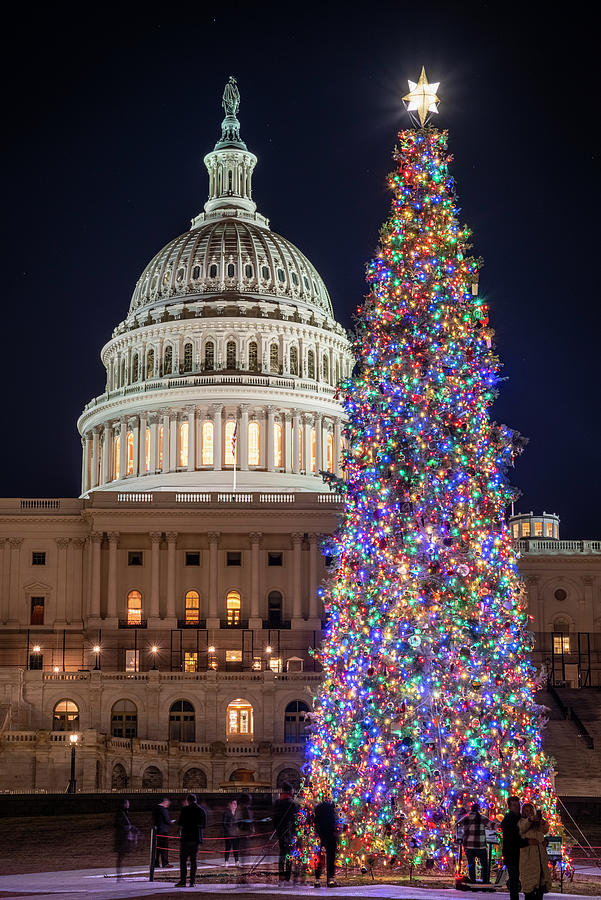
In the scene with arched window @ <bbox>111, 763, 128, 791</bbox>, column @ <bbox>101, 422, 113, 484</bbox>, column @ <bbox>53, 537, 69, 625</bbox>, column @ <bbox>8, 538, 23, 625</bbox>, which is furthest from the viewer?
column @ <bbox>101, 422, 113, 484</bbox>

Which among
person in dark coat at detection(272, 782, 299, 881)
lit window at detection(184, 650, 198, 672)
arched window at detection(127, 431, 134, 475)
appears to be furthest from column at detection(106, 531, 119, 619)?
person in dark coat at detection(272, 782, 299, 881)

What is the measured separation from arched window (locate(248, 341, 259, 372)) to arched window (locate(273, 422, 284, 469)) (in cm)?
631

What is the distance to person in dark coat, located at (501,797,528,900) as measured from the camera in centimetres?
2390

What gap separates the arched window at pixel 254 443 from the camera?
117m

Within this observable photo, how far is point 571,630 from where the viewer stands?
100 meters

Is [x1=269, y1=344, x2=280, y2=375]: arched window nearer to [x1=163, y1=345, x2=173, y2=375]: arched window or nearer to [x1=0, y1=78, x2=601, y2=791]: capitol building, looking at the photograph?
[x1=0, y1=78, x2=601, y2=791]: capitol building

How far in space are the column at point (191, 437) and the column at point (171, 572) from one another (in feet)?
65.4

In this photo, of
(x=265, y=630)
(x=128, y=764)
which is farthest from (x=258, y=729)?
(x=265, y=630)

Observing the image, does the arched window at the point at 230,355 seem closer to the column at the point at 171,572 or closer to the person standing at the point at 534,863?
the column at the point at 171,572

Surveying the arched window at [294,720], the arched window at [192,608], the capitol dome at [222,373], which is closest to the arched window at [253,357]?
the capitol dome at [222,373]

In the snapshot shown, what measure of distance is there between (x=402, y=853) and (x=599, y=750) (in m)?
37.8

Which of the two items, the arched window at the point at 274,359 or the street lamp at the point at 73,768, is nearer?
the street lamp at the point at 73,768

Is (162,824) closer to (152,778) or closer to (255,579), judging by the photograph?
(152,778)

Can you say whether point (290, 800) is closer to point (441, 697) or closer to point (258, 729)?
point (441, 697)
